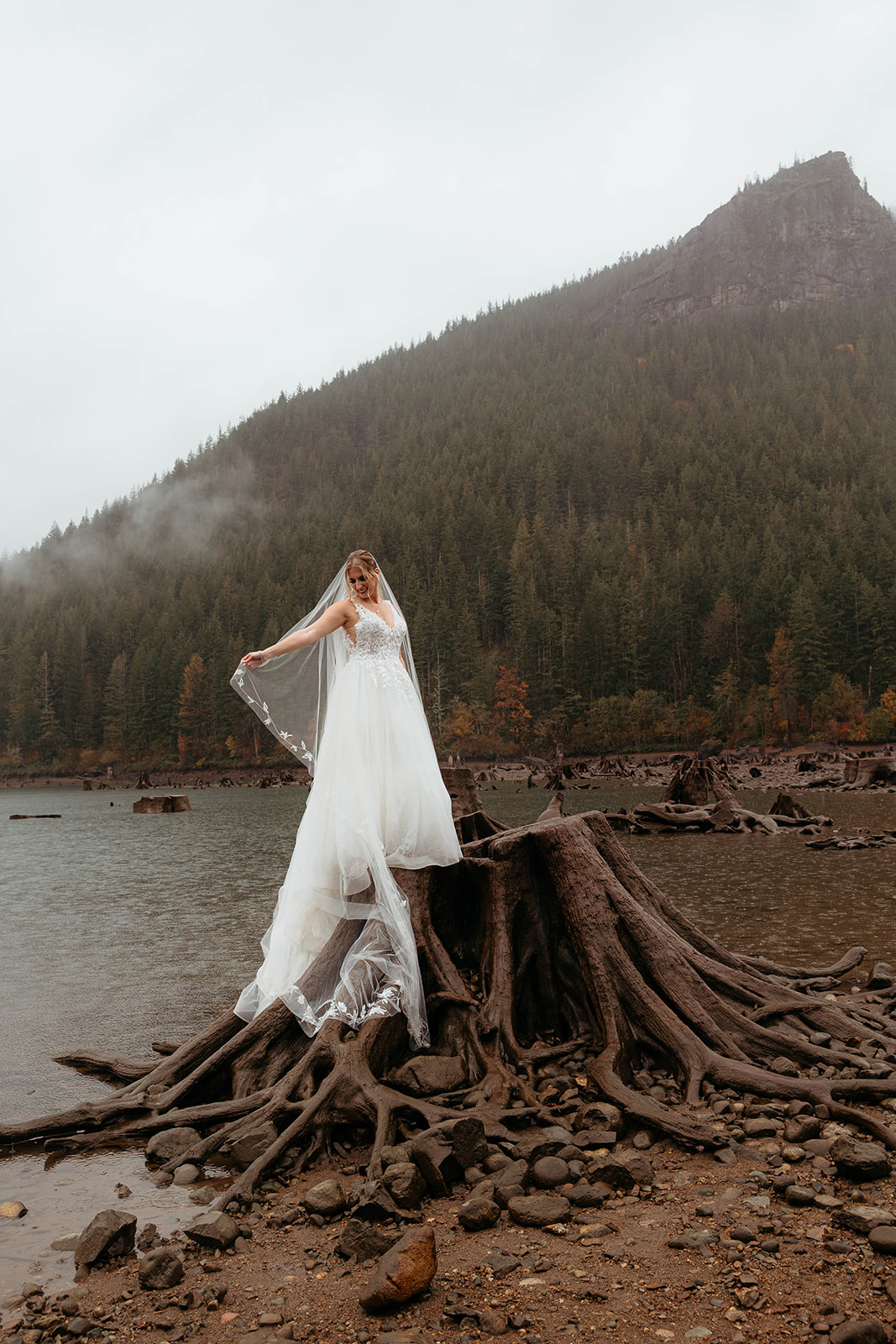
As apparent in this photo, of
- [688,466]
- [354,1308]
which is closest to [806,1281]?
[354,1308]

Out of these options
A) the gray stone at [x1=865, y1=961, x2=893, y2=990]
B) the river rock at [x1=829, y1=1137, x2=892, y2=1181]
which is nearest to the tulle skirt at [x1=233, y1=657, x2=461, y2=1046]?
the river rock at [x1=829, y1=1137, x2=892, y2=1181]

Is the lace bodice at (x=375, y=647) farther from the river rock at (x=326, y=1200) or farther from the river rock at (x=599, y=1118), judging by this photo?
the river rock at (x=326, y=1200)

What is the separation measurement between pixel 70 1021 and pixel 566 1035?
494 centimetres

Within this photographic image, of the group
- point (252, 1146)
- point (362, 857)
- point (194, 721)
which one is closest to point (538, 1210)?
point (252, 1146)

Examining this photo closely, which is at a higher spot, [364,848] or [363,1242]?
[364,848]

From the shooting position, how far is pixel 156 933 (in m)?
12.3

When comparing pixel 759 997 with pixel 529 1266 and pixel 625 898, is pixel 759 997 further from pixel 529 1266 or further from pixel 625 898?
pixel 529 1266

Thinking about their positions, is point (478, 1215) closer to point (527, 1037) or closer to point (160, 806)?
point (527, 1037)

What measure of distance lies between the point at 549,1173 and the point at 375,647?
4034 millimetres

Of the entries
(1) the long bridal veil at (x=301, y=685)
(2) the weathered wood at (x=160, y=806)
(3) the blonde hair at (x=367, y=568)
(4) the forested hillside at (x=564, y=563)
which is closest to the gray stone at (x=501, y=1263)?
(1) the long bridal veil at (x=301, y=685)

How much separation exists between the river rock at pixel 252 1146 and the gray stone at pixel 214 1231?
72cm

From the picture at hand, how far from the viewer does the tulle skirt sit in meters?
5.46

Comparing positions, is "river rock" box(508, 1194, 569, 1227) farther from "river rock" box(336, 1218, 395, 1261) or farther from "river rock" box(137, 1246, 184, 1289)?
"river rock" box(137, 1246, 184, 1289)

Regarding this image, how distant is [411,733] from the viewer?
651 centimetres
